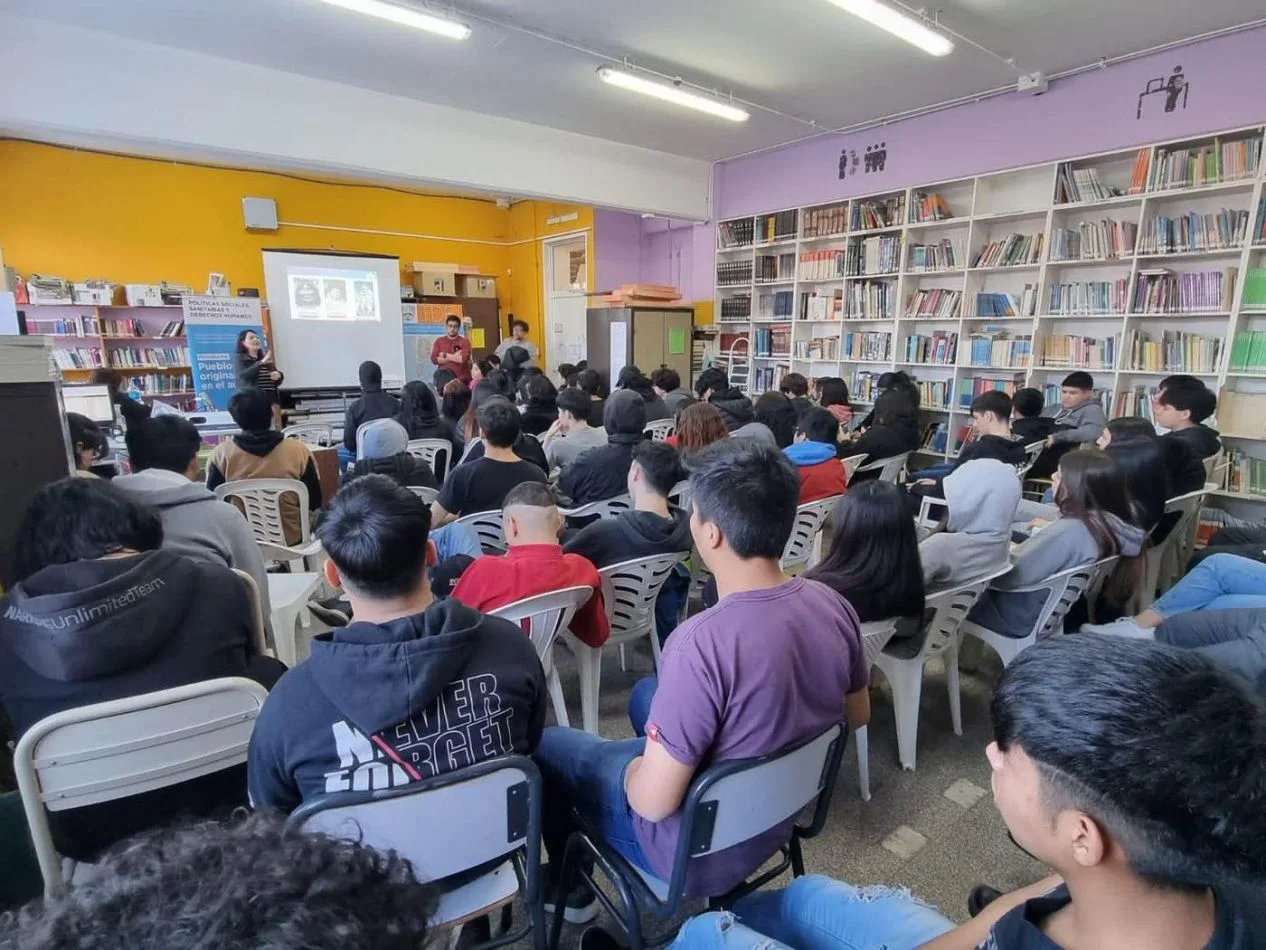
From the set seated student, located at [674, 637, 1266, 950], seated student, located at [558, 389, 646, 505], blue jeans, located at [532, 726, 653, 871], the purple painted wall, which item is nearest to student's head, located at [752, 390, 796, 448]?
seated student, located at [558, 389, 646, 505]

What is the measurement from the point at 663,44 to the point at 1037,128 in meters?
3.09

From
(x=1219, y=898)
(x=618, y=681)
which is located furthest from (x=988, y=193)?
(x=1219, y=898)

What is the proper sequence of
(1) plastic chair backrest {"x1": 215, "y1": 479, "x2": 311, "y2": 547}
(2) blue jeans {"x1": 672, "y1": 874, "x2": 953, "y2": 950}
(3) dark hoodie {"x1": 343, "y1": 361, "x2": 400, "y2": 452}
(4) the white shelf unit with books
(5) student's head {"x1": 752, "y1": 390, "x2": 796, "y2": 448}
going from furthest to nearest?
(5) student's head {"x1": 752, "y1": 390, "x2": 796, "y2": 448} → (3) dark hoodie {"x1": 343, "y1": 361, "x2": 400, "y2": 452} → (4) the white shelf unit with books → (1) plastic chair backrest {"x1": 215, "y1": 479, "x2": 311, "y2": 547} → (2) blue jeans {"x1": 672, "y1": 874, "x2": 953, "y2": 950}

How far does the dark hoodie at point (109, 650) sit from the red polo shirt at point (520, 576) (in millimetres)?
676

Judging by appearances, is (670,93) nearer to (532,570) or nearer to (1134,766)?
(532,570)

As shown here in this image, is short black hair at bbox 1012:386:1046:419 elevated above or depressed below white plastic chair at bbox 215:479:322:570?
above

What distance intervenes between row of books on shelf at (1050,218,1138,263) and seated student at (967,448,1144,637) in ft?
11.0

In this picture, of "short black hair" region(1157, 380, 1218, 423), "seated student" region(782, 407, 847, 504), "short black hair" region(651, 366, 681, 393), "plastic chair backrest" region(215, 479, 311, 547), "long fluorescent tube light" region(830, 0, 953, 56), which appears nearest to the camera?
"plastic chair backrest" region(215, 479, 311, 547)

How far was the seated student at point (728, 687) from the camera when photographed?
1.13 m

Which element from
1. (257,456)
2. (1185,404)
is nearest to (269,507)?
(257,456)

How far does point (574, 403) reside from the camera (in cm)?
398

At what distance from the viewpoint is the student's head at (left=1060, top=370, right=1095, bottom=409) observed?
15.4 ft

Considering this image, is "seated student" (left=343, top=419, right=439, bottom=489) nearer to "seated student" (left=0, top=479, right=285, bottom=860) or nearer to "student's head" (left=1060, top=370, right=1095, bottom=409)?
"seated student" (left=0, top=479, right=285, bottom=860)

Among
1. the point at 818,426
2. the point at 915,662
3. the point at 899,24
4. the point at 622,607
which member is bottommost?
the point at 915,662
